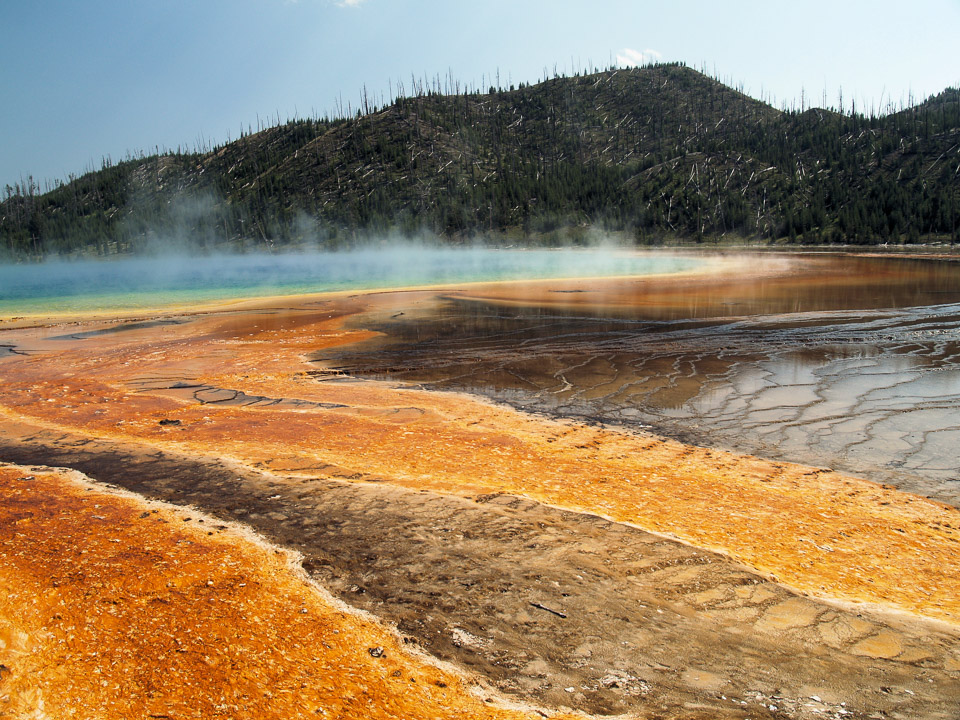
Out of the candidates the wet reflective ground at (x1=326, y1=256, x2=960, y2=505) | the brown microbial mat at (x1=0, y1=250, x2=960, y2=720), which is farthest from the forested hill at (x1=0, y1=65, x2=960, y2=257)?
the brown microbial mat at (x1=0, y1=250, x2=960, y2=720)

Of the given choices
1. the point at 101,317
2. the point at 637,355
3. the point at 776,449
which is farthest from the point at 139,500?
the point at 101,317

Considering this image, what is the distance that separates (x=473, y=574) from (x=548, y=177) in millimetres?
112235

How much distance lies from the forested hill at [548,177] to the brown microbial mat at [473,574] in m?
64.3

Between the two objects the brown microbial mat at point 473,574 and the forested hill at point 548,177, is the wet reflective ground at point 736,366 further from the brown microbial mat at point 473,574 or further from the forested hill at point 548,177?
the forested hill at point 548,177

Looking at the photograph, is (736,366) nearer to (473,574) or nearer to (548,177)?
(473,574)

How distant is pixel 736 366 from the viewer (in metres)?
11.0

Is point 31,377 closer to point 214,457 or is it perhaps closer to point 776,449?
point 214,457

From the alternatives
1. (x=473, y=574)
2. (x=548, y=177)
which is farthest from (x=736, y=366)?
(x=548, y=177)

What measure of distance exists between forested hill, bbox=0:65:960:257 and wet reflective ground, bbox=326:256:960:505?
169 ft

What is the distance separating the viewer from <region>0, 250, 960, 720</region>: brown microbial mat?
10.3 ft

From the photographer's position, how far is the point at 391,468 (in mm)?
6387

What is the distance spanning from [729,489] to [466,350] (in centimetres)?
824

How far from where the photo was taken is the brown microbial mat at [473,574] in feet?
10.3

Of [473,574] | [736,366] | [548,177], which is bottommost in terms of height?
[473,574]
